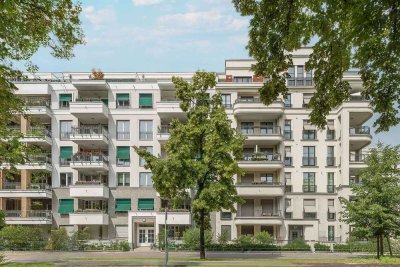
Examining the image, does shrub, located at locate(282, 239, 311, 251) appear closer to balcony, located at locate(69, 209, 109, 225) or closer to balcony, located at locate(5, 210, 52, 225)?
balcony, located at locate(69, 209, 109, 225)

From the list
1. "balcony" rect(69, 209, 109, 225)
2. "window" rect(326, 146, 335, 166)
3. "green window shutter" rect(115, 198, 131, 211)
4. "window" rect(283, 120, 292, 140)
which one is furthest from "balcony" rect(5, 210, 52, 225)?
"window" rect(326, 146, 335, 166)

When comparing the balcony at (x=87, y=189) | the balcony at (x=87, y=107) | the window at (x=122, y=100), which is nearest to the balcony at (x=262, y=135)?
the window at (x=122, y=100)

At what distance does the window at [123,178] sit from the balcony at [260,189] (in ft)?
39.9

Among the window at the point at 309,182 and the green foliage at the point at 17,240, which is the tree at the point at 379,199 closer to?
the window at the point at 309,182

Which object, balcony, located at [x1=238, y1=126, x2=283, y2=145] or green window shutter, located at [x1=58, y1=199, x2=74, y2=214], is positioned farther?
green window shutter, located at [x1=58, y1=199, x2=74, y2=214]

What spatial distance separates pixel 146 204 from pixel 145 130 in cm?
807

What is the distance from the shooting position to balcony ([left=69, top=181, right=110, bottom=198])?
2090 inches

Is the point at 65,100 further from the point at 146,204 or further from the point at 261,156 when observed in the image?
the point at 261,156

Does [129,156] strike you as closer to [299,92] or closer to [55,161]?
[55,161]

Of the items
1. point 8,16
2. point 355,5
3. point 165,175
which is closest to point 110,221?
point 165,175

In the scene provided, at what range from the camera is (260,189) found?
5322 centimetres

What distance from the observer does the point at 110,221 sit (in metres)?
55.0

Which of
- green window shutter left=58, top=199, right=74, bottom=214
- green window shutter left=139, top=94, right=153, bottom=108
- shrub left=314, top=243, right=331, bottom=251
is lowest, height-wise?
shrub left=314, top=243, right=331, bottom=251

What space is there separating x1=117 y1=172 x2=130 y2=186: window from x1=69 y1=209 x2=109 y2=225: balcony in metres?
4.61
